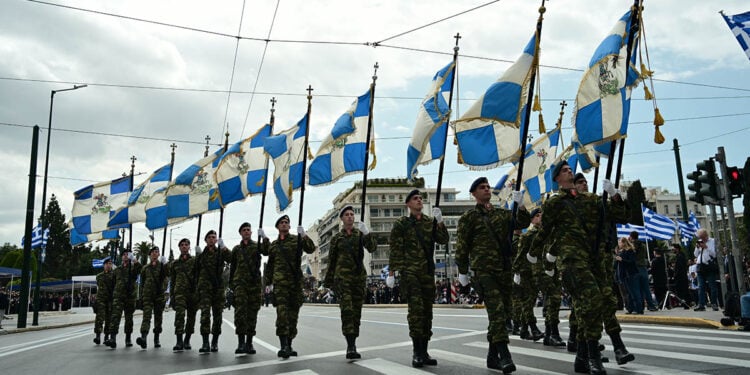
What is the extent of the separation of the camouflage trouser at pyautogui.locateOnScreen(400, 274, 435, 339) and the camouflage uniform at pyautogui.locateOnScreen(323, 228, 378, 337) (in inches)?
42.2

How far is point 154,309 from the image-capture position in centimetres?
1225

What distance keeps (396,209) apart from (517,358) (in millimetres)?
108596

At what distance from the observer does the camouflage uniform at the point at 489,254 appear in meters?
6.61

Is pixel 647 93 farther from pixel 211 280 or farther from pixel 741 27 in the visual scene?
pixel 211 280

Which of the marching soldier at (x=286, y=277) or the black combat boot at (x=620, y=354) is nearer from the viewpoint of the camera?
the black combat boot at (x=620, y=354)

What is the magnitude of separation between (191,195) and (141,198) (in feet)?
14.5

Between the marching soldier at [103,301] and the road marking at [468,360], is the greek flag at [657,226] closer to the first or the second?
the road marking at [468,360]

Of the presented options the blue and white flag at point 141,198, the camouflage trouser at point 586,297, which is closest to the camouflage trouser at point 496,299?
the camouflage trouser at point 586,297

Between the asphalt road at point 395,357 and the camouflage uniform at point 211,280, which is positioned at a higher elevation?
the camouflage uniform at point 211,280

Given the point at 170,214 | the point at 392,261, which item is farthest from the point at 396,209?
the point at 392,261

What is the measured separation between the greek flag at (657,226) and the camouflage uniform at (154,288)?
16.5 meters

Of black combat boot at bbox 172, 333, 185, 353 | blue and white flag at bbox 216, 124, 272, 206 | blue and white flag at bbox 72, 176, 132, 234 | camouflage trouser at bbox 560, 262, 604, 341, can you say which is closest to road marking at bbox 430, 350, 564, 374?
camouflage trouser at bbox 560, 262, 604, 341

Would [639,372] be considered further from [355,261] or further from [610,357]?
[355,261]

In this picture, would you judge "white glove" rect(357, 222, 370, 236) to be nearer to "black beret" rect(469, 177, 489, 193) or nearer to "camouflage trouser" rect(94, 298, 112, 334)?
"black beret" rect(469, 177, 489, 193)
